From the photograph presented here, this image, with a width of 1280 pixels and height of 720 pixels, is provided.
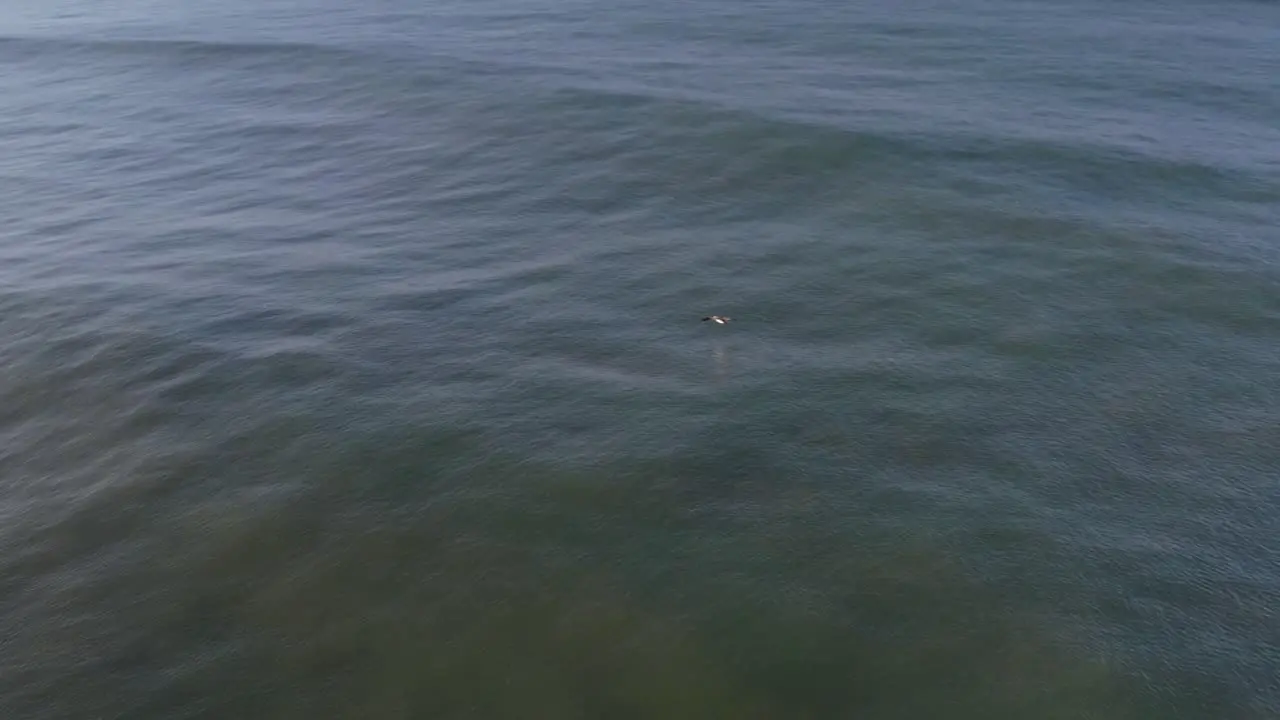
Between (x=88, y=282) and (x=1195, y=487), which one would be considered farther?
(x=88, y=282)

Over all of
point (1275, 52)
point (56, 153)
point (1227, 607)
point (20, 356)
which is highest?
point (1275, 52)

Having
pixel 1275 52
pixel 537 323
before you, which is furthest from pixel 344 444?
pixel 1275 52

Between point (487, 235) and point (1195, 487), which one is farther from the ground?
point (487, 235)

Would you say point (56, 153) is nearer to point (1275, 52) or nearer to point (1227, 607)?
point (1227, 607)

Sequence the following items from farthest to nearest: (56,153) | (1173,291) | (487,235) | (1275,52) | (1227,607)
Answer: (1275,52)
(56,153)
(487,235)
(1173,291)
(1227,607)

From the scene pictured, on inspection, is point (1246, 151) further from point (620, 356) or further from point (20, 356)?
point (20, 356)

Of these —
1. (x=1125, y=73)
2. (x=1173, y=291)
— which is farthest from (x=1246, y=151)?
(x=1173, y=291)

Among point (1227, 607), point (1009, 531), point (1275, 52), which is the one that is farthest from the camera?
point (1275, 52)
